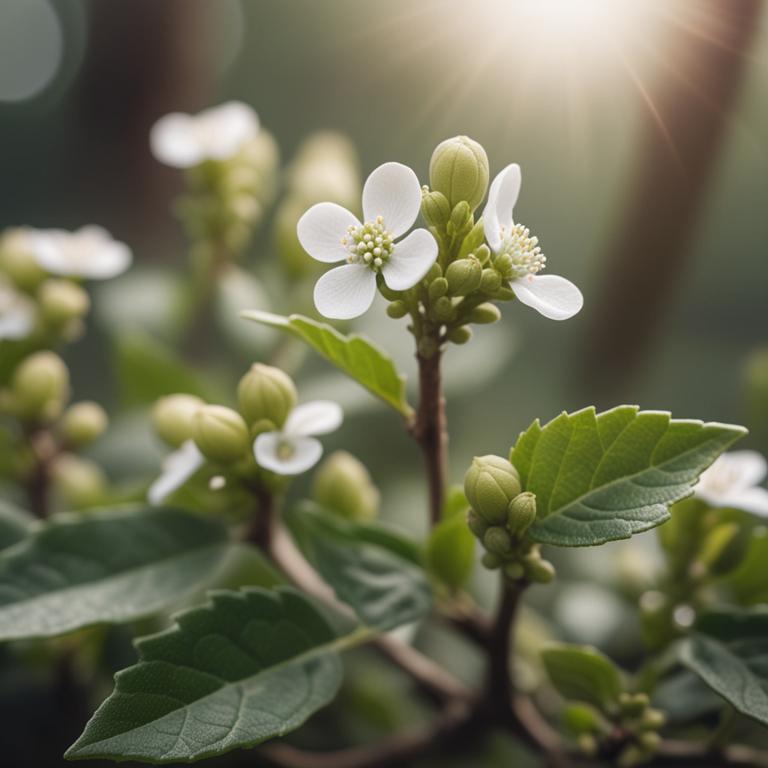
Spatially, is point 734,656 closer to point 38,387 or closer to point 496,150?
point 38,387

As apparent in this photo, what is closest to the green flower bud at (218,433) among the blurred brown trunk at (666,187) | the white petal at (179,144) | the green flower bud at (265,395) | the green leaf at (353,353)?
the green flower bud at (265,395)

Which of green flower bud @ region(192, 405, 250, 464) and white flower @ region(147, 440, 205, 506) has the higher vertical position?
green flower bud @ region(192, 405, 250, 464)

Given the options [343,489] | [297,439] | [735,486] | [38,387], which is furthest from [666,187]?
[38,387]

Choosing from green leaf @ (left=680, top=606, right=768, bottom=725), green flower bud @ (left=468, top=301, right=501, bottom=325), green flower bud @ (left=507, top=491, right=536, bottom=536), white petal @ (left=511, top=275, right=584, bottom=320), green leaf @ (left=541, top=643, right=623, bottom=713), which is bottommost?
green leaf @ (left=541, top=643, right=623, bottom=713)

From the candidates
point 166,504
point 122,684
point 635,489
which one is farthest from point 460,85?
point 122,684

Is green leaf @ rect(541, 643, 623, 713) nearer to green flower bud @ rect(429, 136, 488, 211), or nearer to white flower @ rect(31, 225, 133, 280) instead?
green flower bud @ rect(429, 136, 488, 211)

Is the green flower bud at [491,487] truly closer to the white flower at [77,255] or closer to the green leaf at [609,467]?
the green leaf at [609,467]

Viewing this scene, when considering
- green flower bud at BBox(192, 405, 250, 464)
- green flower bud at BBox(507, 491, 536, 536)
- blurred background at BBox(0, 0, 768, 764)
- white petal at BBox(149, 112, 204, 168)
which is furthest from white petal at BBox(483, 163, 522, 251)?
white petal at BBox(149, 112, 204, 168)

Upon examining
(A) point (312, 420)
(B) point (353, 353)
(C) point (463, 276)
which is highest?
(C) point (463, 276)
